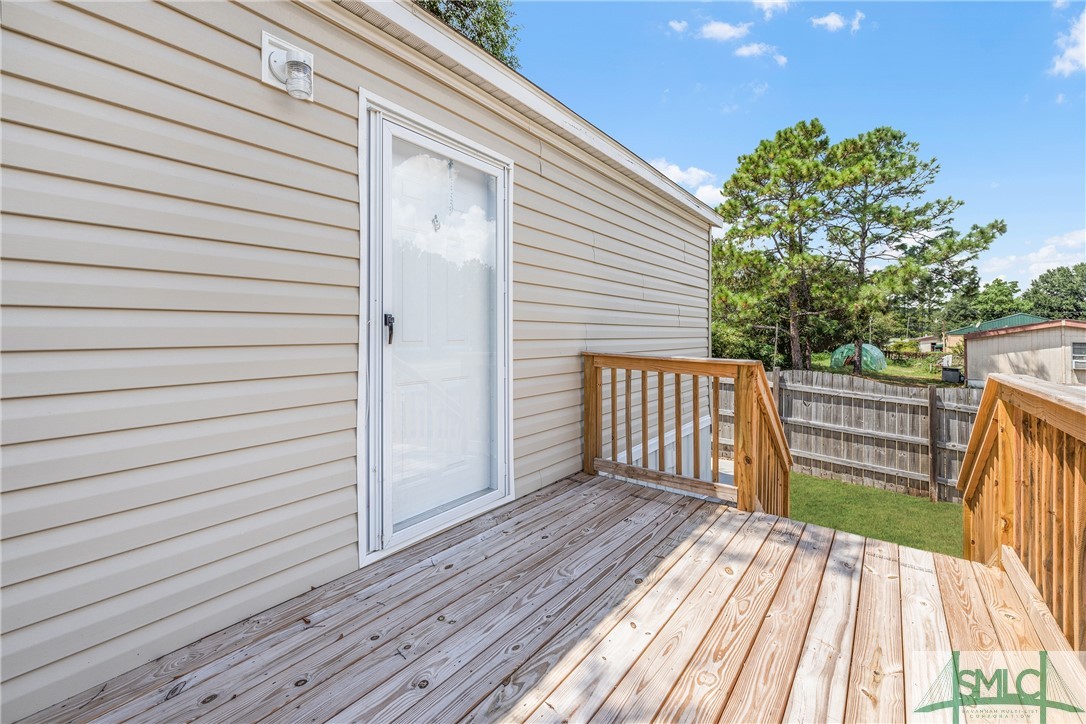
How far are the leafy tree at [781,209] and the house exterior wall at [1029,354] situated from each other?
182 inches

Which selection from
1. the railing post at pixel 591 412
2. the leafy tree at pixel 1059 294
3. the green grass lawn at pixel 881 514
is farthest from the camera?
the leafy tree at pixel 1059 294

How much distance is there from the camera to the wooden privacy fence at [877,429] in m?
5.73

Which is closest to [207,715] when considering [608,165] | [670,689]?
[670,689]

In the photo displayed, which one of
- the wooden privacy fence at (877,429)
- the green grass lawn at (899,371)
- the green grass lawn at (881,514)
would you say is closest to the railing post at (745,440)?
the green grass lawn at (881,514)

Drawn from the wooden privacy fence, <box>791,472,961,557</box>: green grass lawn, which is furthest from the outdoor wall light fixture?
the wooden privacy fence

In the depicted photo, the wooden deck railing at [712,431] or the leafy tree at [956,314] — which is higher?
the leafy tree at [956,314]

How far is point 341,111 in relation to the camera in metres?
2.03

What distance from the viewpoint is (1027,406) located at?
1.75 meters

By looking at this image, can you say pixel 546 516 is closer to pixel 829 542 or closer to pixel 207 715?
pixel 829 542

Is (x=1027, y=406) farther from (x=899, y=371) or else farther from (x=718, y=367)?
(x=899, y=371)

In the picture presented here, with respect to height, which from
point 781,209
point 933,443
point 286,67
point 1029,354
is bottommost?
point 933,443

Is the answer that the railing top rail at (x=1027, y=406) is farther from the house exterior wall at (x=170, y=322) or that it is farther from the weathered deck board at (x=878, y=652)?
the house exterior wall at (x=170, y=322)

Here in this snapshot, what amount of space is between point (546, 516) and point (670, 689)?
1.40 m

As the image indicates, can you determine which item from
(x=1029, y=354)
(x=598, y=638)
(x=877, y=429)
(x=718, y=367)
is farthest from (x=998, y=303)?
(x=598, y=638)
